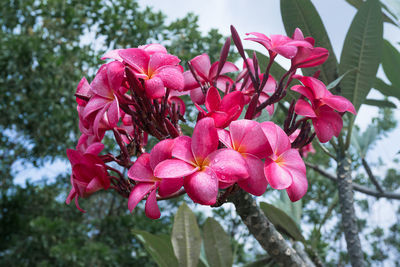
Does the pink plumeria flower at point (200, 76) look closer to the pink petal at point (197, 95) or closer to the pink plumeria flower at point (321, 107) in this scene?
the pink petal at point (197, 95)

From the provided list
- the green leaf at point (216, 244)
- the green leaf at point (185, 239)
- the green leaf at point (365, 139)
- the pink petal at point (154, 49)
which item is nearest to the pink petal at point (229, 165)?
the pink petal at point (154, 49)

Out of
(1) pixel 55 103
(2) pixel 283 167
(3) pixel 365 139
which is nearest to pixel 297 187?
(2) pixel 283 167

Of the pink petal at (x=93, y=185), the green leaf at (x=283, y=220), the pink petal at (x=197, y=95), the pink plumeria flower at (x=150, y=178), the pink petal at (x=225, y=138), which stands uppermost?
the pink petal at (x=225, y=138)

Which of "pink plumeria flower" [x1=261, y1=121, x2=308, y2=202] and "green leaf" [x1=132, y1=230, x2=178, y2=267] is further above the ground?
"pink plumeria flower" [x1=261, y1=121, x2=308, y2=202]

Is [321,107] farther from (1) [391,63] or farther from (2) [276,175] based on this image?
(1) [391,63]

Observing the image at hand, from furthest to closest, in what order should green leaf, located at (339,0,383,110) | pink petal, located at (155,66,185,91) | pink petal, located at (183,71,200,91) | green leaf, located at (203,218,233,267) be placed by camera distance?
green leaf, located at (203,218,233,267) < green leaf, located at (339,0,383,110) < pink petal, located at (183,71,200,91) < pink petal, located at (155,66,185,91)

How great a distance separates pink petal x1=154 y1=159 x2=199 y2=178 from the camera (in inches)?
16.1

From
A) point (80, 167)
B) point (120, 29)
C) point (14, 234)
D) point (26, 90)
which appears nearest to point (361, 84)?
point (80, 167)

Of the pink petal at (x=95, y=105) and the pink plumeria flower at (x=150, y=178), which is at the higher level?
the pink petal at (x=95, y=105)

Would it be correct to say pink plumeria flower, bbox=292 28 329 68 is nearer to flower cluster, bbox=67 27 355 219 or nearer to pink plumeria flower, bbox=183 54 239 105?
flower cluster, bbox=67 27 355 219

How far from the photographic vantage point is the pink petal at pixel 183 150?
43 cm

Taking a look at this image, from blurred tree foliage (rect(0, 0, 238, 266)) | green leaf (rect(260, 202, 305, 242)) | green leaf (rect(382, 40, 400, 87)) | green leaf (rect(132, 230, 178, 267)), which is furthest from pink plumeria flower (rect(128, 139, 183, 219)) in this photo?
blurred tree foliage (rect(0, 0, 238, 266))

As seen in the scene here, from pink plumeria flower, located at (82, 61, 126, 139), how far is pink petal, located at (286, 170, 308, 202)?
0.81 feet

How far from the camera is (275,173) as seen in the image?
44 cm
